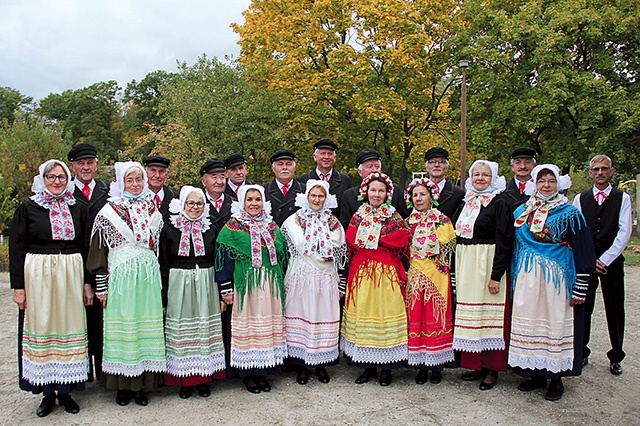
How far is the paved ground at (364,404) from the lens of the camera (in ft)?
13.9

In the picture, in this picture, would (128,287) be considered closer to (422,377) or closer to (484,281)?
(422,377)

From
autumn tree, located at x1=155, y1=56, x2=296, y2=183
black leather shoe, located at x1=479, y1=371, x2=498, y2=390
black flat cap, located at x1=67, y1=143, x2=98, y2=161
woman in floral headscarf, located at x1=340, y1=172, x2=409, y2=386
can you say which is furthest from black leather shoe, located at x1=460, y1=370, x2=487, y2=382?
autumn tree, located at x1=155, y1=56, x2=296, y2=183

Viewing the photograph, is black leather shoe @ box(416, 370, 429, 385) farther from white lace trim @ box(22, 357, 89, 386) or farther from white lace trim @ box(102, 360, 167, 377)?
white lace trim @ box(22, 357, 89, 386)

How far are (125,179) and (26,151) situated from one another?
14.3 m

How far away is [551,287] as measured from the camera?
15.0 feet

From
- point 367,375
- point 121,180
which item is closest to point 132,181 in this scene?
point 121,180

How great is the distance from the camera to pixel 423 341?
4.95m

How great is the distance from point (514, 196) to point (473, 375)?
6.08ft

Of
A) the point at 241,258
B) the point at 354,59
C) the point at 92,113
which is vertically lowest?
the point at 241,258

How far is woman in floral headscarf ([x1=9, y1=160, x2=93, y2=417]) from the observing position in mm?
4324

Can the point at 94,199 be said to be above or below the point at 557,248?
above

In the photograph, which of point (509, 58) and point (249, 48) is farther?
point (249, 48)

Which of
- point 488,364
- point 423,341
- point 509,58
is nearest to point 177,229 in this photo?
point 423,341

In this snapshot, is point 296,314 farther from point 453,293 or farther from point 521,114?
point 521,114
